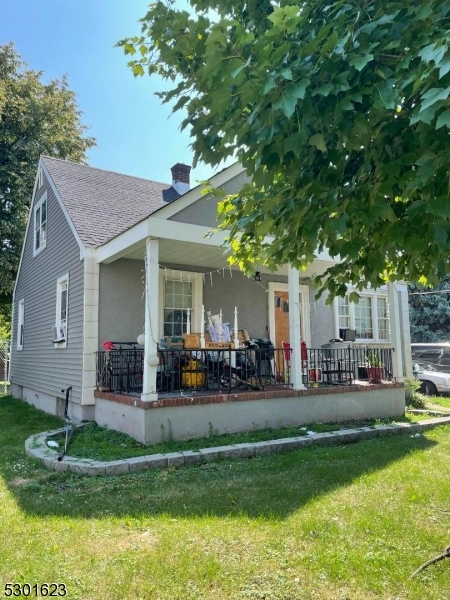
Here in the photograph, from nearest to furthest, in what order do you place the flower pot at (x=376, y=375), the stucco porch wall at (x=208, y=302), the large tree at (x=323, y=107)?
1. the large tree at (x=323, y=107)
2. the stucco porch wall at (x=208, y=302)
3. the flower pot at (x=376, y=375)

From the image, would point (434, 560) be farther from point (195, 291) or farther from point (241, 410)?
point (195, 291)

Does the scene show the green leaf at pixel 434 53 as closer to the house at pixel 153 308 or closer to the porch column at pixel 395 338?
the house at pixel 153 308

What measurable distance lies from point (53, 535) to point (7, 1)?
1223cm

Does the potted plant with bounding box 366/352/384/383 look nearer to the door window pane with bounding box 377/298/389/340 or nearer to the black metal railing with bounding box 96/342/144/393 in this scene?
the door window pane with bounding box 377/298/389/340

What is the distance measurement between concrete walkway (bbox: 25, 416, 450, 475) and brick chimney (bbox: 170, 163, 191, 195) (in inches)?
304

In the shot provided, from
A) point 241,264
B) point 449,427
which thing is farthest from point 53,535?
point 449,427

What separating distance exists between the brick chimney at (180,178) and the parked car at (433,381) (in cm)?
985

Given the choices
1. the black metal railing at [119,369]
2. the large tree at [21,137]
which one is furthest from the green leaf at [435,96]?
the large tree at [21,137]

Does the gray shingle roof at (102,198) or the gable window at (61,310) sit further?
the gable window at (61,310)

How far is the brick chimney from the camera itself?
1256 cm

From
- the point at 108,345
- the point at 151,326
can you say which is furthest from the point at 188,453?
the point at 108,345

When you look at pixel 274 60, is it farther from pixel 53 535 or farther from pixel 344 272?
pixel 53 535

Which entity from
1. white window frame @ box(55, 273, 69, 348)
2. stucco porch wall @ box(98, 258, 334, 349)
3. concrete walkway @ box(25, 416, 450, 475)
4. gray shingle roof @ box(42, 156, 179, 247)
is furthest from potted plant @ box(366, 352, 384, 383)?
white window frame @ box(55, 273, 69, 348)

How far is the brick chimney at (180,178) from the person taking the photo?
1256cm
